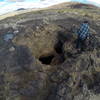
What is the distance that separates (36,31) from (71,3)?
652cm

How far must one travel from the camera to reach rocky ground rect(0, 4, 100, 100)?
6.11 meters

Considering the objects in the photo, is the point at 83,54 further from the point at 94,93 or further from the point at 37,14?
the point at 37,14

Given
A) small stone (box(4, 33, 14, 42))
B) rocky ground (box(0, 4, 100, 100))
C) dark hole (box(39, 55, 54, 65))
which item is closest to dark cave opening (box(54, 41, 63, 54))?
rocky ground (box(0, 4, 100, 100))

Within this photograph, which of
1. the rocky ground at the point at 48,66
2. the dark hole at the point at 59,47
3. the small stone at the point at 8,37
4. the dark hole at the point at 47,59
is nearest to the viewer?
the rocky ground at the point at 48,66

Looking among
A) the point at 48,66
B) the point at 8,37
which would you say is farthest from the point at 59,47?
the point at 8,37

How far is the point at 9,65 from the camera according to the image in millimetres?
6648

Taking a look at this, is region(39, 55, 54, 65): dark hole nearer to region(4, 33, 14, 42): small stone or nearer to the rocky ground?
the rocky ground

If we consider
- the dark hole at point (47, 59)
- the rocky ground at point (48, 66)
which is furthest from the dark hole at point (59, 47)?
the dark hole at point (47, 59)

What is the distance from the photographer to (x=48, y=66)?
654 centimetres

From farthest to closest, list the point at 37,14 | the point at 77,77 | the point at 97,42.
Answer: the point at 37,14
the point at 97,42
the point at 77,77

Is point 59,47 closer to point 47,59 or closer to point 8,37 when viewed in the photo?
point 47,59

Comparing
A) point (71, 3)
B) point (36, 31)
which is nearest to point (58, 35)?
point (36, 31)

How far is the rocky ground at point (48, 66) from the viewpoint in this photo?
241 inches

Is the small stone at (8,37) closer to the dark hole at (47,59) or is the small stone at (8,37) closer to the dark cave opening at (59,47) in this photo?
the dark hole at (47,59)
